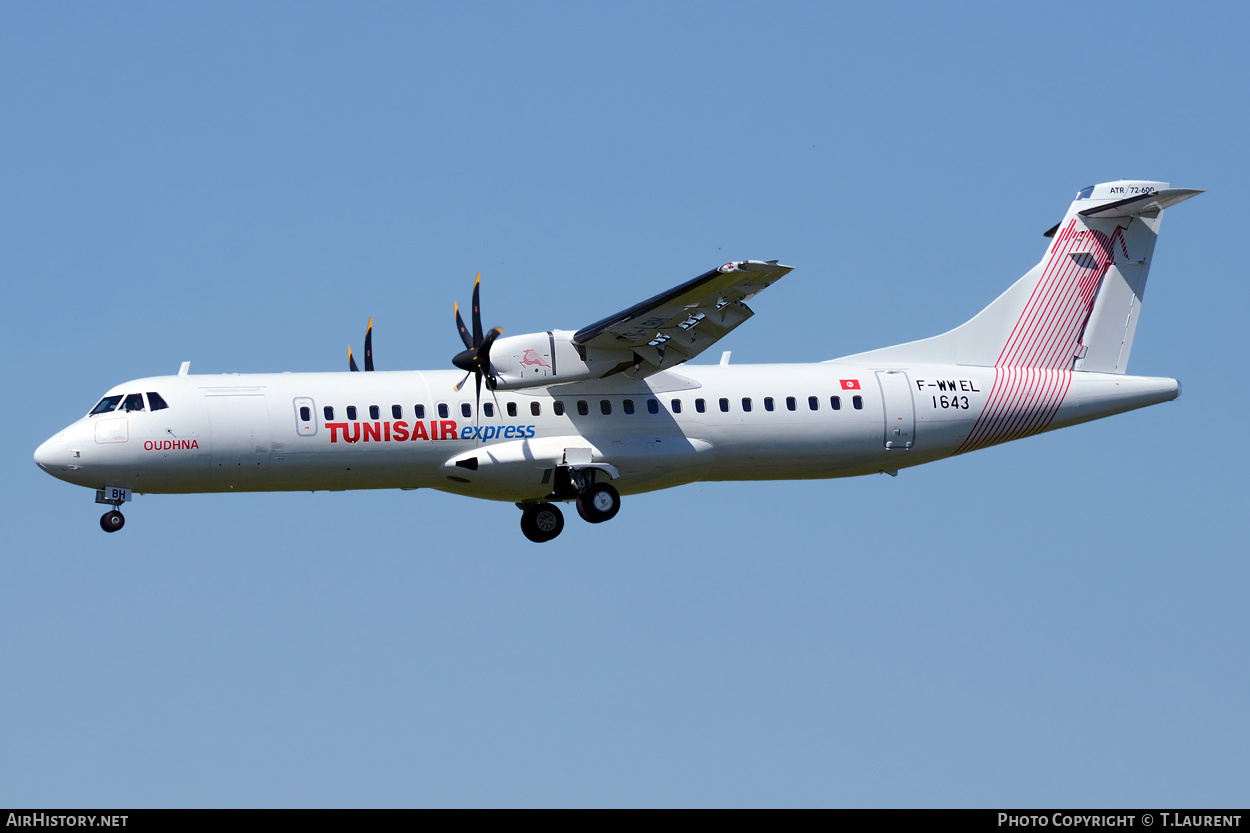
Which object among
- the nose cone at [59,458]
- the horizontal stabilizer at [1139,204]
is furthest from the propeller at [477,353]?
the horizontal stabilizer at [1139,204]

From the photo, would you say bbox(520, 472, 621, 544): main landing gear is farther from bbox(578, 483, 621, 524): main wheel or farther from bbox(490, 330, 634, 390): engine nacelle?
bbox(490, 330, 634, 390): engine nacelle

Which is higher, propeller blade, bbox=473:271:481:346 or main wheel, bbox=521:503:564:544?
propeller blade, bbox=473:271:481:346

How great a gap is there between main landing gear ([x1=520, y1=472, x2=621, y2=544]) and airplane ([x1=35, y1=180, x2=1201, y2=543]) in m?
0.04

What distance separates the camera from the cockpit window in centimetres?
2898

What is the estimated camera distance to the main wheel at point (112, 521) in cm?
2866

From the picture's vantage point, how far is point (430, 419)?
29.5 meters

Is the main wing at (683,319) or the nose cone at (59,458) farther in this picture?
the nose cone at (59,458)

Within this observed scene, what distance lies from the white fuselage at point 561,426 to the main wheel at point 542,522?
18.5 inches

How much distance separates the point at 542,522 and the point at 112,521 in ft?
26.3

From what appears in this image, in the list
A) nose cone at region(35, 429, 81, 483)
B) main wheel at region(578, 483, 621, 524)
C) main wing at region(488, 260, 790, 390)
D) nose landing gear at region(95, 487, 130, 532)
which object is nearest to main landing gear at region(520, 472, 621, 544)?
main wheel at region(578, 483, 621, 524)

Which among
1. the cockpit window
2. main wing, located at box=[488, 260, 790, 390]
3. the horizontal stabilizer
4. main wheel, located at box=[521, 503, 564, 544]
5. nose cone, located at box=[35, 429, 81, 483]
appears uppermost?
the horizontal stabilizer

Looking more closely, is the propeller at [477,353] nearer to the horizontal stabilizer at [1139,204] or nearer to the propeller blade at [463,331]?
the propeller blade at [463,331]
